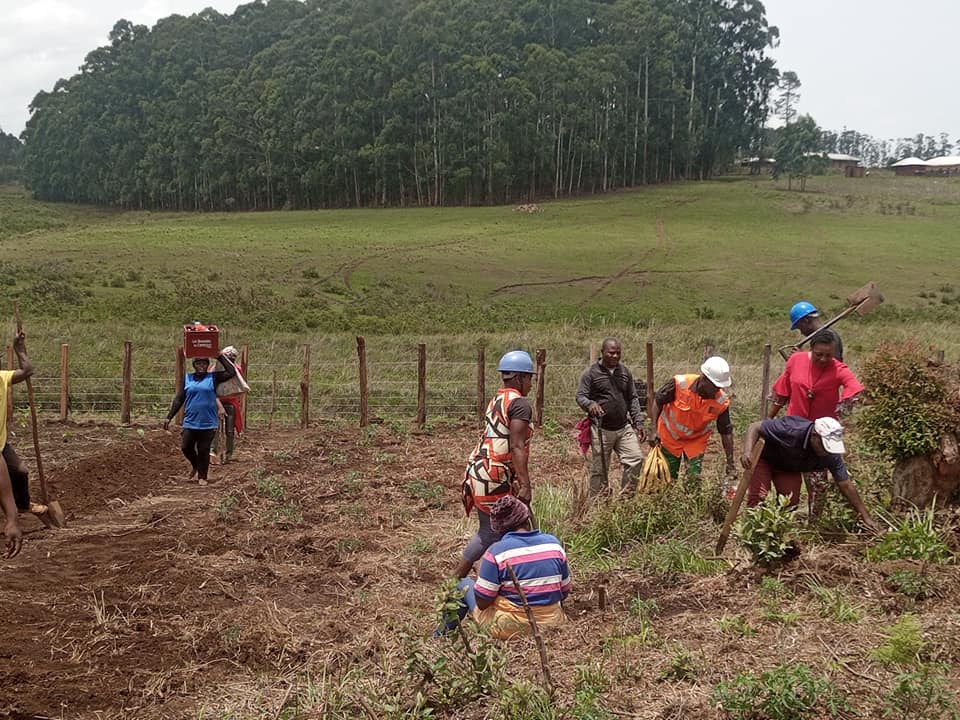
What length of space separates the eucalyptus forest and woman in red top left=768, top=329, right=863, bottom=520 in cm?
5709

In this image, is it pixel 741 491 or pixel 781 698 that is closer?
pixel 781 698

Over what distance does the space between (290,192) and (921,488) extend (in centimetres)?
6832

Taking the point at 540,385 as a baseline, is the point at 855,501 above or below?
above

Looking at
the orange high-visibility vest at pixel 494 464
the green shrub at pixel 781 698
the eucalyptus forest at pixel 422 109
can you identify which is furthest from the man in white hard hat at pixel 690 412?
the eucalyptus forest at pixel 422 109

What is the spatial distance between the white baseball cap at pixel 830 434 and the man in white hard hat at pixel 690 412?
1.28 meters

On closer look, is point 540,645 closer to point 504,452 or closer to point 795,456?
point 504,452

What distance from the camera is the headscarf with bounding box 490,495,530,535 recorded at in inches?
176

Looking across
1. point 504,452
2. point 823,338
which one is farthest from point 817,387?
point 504,452

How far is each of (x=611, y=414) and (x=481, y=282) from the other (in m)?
26.3

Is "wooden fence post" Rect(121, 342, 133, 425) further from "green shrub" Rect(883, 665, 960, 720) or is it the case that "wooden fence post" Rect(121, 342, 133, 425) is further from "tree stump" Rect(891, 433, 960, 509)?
"green shrub" Rect(883, 665, 960, 720)

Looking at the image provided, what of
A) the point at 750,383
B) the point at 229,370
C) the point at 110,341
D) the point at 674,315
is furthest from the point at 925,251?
the point at 229,370

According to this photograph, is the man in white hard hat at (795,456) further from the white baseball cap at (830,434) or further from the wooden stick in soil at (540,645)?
the wooden stick in soil at (540,645)

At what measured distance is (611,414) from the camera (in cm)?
726

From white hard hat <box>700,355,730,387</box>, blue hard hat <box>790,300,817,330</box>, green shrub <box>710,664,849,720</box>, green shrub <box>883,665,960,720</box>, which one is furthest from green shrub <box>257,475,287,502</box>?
green shrub <box>883,665,960,720</box>
